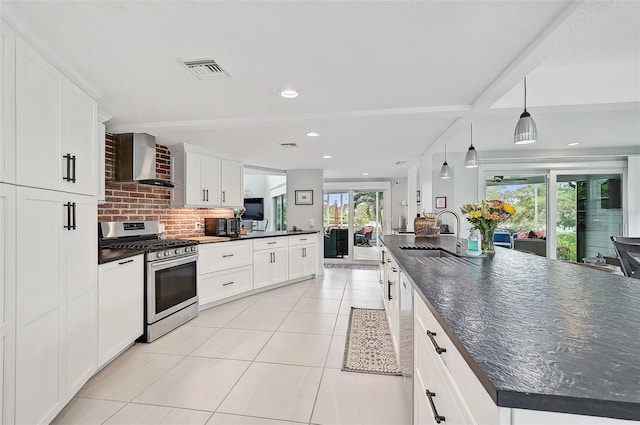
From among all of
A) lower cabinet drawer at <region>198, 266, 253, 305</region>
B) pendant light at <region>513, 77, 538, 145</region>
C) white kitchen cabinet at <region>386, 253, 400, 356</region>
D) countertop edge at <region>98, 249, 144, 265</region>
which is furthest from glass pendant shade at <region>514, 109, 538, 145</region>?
lower cabinet drawer at <region>198, 266, 253, 305</region>

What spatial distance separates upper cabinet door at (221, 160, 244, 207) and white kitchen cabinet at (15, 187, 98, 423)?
243 cm

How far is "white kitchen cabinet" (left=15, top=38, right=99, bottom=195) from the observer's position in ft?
4.79

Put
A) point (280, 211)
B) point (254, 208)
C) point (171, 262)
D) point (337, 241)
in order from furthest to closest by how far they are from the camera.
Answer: point (280, 211), point (254, 208), point (337, 241), point (171, 262)

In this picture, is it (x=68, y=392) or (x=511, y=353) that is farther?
(x=68, y=392)

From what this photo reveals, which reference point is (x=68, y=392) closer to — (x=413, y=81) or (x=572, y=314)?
(x=572, y=314)

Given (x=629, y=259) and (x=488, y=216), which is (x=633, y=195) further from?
(x=488, y=216)

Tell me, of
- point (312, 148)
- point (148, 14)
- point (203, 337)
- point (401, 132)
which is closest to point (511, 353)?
point (148, 14)

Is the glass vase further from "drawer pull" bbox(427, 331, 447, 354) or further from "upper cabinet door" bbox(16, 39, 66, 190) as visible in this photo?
"upper cabinet door" bbox(16, 39, 66, 190)

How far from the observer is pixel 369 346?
2613mm

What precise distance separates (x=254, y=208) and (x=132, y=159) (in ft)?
23.2

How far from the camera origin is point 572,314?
90 centimetres

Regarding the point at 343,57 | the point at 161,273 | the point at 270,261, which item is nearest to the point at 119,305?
the point at 161,273

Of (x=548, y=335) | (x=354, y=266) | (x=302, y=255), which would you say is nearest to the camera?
(x=548, y=335)

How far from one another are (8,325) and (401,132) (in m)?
3.50
